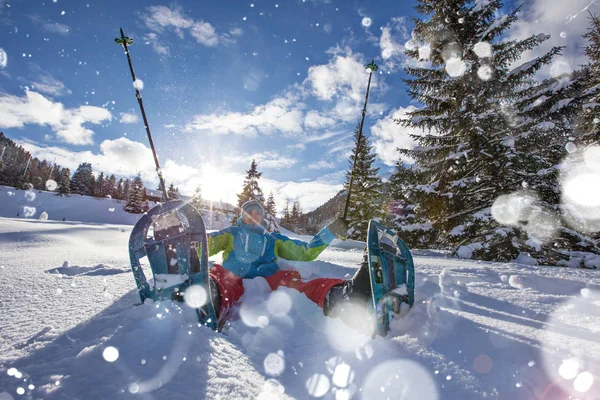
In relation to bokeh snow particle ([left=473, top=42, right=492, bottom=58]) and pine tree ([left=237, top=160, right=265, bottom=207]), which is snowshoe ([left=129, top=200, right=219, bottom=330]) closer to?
bokeh snow particle ([left=473, top=42, right=492, bottom=58])

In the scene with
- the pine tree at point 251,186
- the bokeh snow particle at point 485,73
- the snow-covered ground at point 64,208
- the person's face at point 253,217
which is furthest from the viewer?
the snow-covered ground at point 64,208

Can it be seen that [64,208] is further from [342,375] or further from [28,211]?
[342,375]

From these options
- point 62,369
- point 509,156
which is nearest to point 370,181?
point 509,156

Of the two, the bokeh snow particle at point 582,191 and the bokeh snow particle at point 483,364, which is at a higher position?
the bokeh snow particle at point 582,191

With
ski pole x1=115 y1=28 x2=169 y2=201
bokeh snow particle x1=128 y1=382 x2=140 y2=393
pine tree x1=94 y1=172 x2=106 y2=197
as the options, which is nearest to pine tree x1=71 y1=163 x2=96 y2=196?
pine tree x1=94 y1=172 x2=106 y2=197

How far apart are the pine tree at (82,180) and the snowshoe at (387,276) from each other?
251 feet

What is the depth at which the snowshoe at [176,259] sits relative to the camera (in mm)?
1976

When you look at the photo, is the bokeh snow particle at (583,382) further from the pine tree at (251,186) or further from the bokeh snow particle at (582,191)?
the pine tree at (251,186)

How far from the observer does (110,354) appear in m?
1.30

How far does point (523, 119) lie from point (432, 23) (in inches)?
181

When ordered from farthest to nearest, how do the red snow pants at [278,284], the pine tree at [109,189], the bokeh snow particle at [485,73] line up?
the pine tree at [109,189], the bokeh snow particle at [485,73], the red snow pants at [278,284]

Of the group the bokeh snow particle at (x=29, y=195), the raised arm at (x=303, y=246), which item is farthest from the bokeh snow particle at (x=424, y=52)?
the bokeh snow particle at (x=29, y=195)

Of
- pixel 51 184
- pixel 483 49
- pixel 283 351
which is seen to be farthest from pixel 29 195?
pixel 483 49

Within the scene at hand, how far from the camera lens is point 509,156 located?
8.21m
